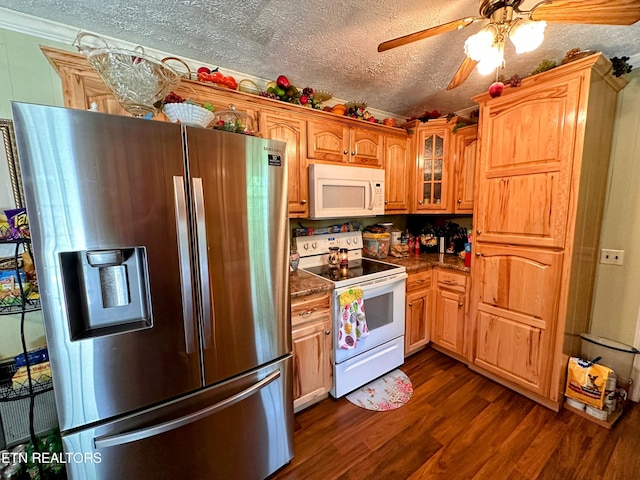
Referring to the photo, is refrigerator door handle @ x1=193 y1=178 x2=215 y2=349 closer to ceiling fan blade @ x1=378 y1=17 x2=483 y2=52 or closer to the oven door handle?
the oven door handle

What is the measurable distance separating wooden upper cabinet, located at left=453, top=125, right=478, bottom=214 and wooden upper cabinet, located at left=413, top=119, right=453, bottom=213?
0.20 feet

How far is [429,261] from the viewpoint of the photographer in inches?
94.7

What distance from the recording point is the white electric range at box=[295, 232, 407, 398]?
1872mm

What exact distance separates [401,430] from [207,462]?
1190 mm

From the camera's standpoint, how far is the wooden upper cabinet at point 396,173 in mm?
2468

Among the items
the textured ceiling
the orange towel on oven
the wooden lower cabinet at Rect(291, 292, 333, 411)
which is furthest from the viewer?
the orange towel on oven

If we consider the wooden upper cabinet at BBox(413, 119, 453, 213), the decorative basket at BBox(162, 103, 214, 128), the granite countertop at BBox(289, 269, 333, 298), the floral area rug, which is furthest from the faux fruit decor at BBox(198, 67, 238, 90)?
the floral area rug

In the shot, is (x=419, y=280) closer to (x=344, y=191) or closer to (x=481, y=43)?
(x=344, y=191)

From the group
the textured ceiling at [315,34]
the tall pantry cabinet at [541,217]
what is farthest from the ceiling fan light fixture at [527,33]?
the tall pantry cabinet at [541,217]

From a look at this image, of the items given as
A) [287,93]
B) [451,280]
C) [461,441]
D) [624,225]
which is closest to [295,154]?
[287,93]

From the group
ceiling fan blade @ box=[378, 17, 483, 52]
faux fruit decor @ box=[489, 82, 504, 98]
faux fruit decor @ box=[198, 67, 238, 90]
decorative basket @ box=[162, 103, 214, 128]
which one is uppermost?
faux fruit decor @ box=[198, 67, 238, 90]

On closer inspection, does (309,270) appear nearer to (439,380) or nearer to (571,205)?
(439,380)

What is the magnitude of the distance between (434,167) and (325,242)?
1.33 metres

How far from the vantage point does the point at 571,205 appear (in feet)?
5.20
